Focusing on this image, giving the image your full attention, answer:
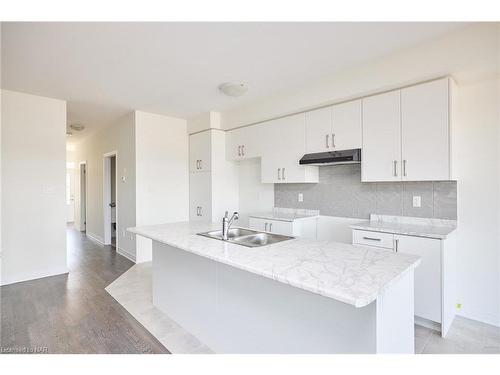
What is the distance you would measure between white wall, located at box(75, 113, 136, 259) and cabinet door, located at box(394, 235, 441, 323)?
3851 millimetres

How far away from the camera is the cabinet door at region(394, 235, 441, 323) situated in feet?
7.43

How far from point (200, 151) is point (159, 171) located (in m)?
0.77

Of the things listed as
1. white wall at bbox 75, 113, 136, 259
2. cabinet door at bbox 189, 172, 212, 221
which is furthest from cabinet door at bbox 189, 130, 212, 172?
white wall at bbox 75, 113, 136, 259

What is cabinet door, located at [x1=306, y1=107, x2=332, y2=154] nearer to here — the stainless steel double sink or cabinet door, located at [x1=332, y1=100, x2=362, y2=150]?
cabinet door, located at [x1=332, y1=100, x2=362, y2=150]

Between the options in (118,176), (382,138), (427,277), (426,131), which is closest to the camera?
(427,277)

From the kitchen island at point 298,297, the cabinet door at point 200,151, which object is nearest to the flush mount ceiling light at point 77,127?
the cabinet door at point 200,151

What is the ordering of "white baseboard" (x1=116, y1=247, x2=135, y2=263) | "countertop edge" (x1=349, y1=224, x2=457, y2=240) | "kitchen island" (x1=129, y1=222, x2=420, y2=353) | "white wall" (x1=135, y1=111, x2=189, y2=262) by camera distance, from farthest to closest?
"white baseboard" (x1=116, y1=247, x2=135, y2=263)
"white wall" (x1=135, y1=111, x2=189, y2=262)
"countertop edge" (x1=349, y1=224, x2=457, y2=240)
"kitchen island" (x1=129, y1=222, x2=420, y2=353)

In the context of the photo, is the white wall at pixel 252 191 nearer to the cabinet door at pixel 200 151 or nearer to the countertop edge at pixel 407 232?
the cabinet door at pixel 200 151

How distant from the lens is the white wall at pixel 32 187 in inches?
135

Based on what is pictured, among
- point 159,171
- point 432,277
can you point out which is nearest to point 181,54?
point 159,171

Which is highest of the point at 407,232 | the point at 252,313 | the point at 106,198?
the point at 106,198

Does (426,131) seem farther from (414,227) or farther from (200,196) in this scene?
(200,196)

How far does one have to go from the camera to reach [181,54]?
253cm
